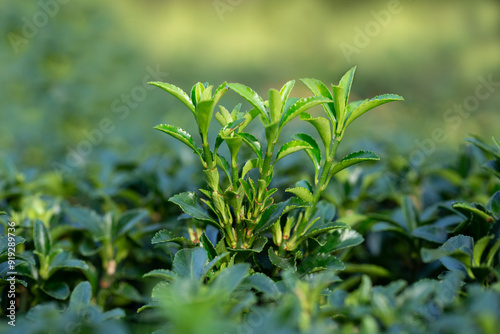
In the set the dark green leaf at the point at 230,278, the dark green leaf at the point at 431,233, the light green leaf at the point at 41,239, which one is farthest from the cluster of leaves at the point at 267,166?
the light green leaf at the point at 41,239

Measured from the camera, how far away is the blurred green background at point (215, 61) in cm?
447

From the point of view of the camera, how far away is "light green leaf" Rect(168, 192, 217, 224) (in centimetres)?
123

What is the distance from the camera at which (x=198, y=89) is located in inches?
48.4

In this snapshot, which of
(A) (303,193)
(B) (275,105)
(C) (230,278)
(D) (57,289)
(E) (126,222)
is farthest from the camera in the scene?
(E) (126,222)

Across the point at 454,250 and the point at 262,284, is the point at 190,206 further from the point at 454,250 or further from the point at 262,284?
the point at 454,250

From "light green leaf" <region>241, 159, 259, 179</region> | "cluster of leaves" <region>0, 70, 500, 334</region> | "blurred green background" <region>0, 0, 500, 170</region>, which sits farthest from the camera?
"blurred green background" <region>0, 0, 500, 170</region>

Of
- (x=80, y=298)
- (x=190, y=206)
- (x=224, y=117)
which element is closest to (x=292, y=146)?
(x=224, y=117)

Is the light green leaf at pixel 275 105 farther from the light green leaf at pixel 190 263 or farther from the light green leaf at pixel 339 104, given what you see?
the light green leaf at pixel 190 263

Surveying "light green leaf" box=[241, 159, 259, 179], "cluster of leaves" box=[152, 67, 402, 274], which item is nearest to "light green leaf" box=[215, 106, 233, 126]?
"cluster of leaves" box=[152, 67, 402, 274]

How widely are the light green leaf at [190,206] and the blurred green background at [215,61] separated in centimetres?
143

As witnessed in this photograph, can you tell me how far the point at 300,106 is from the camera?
1132 millimetres

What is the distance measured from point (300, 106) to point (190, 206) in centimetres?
37

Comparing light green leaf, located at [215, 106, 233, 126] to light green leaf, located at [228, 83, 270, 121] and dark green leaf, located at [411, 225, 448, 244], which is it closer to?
light green leaf, located at [228, 83, 270, 121]

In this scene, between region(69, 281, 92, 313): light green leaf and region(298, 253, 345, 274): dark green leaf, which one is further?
region(298, 253, 345, 274): dark green leaf
